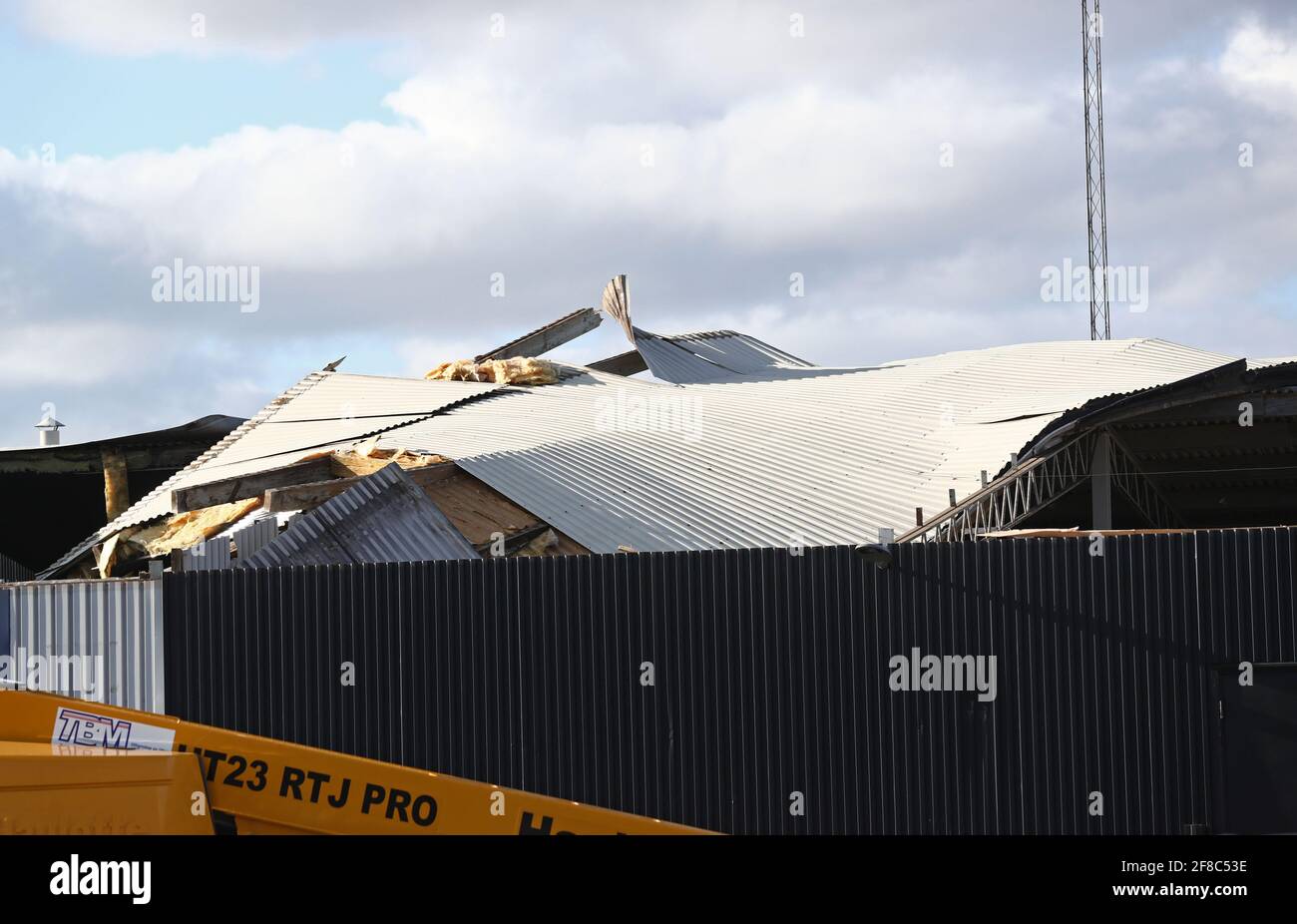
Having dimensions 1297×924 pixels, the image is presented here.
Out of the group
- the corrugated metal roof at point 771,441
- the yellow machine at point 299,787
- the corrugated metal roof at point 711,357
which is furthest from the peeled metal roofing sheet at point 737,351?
the yellow machine at point 299,787

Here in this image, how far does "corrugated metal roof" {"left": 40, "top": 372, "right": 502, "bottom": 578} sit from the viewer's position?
24031 mm

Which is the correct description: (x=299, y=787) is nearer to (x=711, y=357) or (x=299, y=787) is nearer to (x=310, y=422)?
(x=310, y=422)

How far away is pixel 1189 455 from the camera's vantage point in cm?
2664

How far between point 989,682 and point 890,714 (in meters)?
0.95

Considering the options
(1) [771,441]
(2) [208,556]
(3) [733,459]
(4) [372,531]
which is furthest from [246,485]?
(1) [771,441]

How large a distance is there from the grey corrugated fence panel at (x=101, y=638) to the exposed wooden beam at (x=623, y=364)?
886 inches

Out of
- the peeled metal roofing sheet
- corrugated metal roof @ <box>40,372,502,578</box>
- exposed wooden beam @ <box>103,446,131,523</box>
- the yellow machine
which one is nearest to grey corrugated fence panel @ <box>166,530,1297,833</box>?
the yellow machine

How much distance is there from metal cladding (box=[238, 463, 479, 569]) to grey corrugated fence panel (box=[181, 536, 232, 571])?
0.47 meters

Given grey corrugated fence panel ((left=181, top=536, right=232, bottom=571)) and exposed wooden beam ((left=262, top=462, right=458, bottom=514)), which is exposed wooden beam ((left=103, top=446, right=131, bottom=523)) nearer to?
exposed wooden beam ((left=262, top=462, right=458, bottom=514))

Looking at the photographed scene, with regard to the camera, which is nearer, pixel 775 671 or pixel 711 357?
pixel 775 671

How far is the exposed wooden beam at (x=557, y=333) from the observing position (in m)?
35.3

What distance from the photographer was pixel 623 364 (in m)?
37.8

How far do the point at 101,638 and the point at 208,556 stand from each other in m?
1.48

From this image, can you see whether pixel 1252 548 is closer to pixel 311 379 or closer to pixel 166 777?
pixel 166 777
